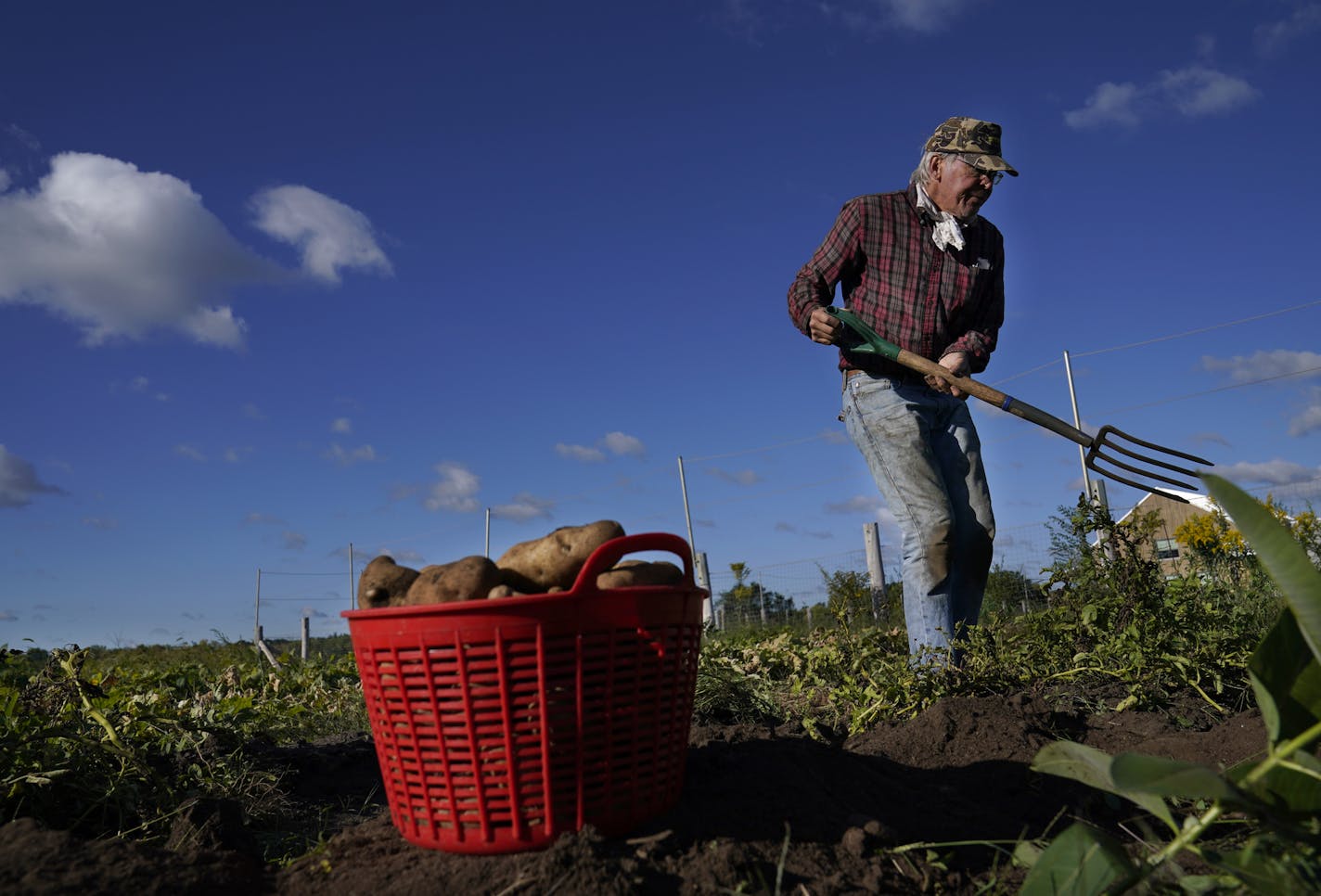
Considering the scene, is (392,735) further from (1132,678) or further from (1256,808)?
(1132,678)

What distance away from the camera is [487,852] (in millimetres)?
1943

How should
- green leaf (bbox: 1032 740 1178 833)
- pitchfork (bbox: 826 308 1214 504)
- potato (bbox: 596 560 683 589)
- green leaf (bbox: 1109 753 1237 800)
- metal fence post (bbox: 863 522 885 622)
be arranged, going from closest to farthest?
1. green leaf (bbox: 1109 753 1237 800)
2. green leaf (bbox: 1032 740 1178 833)
3. potato (bbox: 596 560 683 589)
4. pitchfork (bbox: 826 308 1214 504)
5. metal fence post (bbox: 863 522 885 622)

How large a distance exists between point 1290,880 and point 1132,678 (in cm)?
212

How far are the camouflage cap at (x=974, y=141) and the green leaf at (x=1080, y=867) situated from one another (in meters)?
2.94

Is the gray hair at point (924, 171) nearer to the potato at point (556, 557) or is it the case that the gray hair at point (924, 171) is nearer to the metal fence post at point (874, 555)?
the potato at point (556, 557)

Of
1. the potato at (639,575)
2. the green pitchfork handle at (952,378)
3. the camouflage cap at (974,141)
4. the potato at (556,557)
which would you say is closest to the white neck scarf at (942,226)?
the camouflage cap at (974,141)

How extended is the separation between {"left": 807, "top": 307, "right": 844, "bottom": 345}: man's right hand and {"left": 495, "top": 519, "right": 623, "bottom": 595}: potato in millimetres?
1944

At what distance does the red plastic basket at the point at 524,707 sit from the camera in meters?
1.87

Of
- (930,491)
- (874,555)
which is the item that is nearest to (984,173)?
(930,491)

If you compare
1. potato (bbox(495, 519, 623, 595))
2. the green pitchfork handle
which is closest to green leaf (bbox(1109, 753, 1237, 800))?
potato (bbox(495, 519, 623, 595))

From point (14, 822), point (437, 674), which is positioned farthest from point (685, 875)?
point (14, 822)

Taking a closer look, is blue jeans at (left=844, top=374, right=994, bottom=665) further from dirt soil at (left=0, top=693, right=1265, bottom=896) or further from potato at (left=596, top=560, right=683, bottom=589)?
potato at (left=596, top=560, right=683, bottom=589)

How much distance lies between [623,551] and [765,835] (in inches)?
26.6

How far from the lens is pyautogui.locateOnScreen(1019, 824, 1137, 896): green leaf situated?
1.49m
